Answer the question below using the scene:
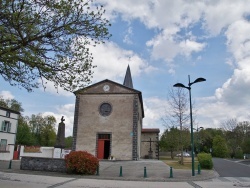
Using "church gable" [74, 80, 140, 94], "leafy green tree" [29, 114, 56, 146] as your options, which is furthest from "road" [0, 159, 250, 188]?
"leafy green tree" [29, 114, 56, 146]

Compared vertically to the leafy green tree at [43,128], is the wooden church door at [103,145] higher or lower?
lower

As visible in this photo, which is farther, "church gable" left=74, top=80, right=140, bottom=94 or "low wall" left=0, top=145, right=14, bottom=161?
"church gable" left=74, top=80, right=140, bottom=94

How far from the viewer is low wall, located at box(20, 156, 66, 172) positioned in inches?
687

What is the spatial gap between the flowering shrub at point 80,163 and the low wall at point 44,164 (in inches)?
29.0

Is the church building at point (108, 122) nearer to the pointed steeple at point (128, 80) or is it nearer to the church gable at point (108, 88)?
the church gable at point (108, 88)

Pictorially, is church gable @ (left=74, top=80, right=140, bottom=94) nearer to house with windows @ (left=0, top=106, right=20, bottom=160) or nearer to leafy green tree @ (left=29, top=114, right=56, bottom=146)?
house with windows @ (left=0, top=106, right=20, bottom=160)

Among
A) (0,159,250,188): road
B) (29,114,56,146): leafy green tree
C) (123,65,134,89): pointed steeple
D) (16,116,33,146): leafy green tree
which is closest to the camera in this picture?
(0,159,250,188): road

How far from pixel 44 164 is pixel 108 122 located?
15.0 m

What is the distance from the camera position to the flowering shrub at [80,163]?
1653 cm

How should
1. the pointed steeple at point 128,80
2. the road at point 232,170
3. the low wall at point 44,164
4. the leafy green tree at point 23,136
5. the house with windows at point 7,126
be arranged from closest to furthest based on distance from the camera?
the low wall at point 44,164 < the road at point 232,170 < the house with windows at point 7,126 < the pointed steeple at point 128,80 < the leafy green tree at point 23,136

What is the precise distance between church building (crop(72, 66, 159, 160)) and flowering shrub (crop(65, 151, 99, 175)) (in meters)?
14.3

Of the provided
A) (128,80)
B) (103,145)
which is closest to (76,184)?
(103,145)

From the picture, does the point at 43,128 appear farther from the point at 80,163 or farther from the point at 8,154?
the point at 80,163

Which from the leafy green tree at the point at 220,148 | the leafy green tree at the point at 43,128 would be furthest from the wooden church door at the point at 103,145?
the leafy green tree at the point at 43,128
